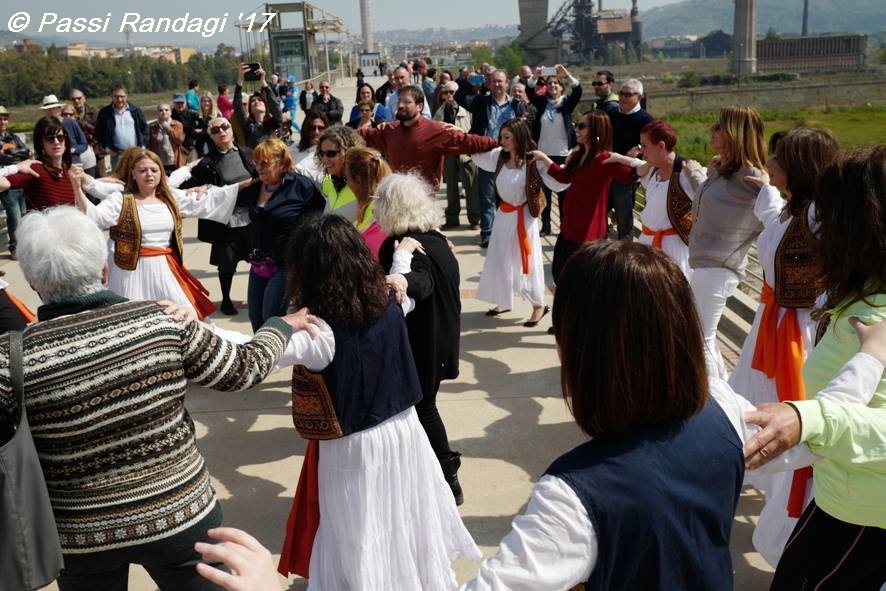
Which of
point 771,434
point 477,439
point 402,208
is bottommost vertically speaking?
point 477,439

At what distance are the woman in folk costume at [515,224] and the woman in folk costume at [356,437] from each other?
356cm

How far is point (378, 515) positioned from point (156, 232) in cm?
290

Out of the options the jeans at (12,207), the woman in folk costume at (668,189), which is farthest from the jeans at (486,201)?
the jeans at (12,207)

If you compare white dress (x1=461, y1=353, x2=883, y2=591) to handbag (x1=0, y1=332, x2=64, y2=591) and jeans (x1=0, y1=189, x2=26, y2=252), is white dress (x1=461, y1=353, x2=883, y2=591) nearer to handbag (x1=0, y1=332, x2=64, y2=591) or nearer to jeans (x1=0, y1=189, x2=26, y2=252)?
handbag (x1=0, y1=332, x2=64, y2=591)

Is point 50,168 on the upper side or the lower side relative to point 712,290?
upper

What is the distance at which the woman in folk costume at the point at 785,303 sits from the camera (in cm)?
346

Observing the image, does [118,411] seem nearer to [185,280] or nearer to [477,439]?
[477,439]

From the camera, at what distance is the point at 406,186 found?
157 inches

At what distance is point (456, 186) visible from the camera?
11.1 m

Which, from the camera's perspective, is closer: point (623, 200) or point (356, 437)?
point (356, 437)

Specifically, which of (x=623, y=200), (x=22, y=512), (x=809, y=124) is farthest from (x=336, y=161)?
(x=809, y=124)

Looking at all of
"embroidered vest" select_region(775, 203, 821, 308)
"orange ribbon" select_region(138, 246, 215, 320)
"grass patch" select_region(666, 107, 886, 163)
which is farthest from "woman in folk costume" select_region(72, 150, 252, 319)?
"grass patch" select_region(666, 107, 886, 163)

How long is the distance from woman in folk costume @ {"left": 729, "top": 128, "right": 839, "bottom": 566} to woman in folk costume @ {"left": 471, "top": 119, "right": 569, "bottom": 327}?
2.73 metres

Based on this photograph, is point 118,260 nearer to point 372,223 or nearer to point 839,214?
point 372,223
